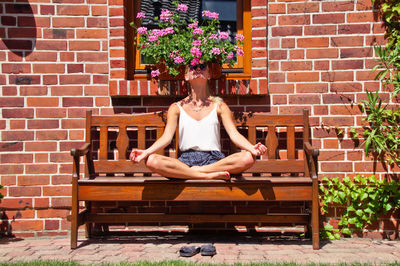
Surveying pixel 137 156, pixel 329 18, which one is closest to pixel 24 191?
pixel 137 156

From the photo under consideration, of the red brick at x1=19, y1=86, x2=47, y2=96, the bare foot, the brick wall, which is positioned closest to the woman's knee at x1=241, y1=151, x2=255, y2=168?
the bare foot

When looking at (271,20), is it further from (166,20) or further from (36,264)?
(36,264)

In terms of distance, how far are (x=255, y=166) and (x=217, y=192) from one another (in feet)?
2.09

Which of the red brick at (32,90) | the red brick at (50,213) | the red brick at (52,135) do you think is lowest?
the red brick at (50,213)

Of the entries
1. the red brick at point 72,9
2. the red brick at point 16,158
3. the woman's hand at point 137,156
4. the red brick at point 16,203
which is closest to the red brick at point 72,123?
the red brick at point 16,158

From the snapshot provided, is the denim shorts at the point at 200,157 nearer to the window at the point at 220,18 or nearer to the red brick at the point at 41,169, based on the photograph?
the window at the point at 220,18

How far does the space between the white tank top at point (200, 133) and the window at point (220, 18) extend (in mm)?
750

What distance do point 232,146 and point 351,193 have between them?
1.20 m

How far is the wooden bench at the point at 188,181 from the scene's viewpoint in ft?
11.2

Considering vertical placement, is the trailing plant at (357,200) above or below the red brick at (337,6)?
below

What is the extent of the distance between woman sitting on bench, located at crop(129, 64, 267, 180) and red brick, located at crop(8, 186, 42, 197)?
1.44m

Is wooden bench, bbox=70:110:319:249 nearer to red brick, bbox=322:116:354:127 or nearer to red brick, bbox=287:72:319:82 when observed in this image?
red brick, bbox=322:116:354:127

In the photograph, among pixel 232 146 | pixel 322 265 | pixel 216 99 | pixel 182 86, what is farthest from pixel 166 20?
pixel 322 265

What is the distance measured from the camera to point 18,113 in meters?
4.11
